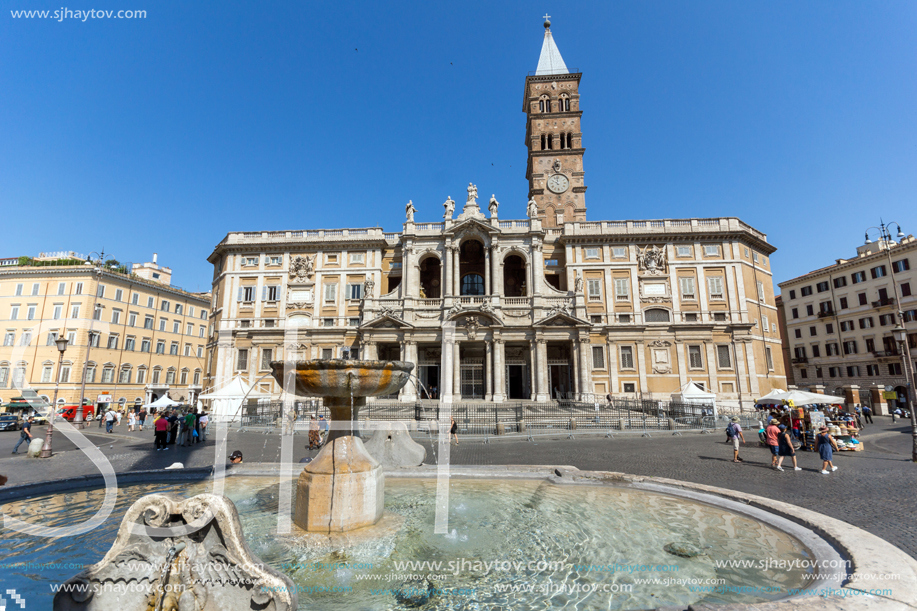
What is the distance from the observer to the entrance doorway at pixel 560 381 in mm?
31161

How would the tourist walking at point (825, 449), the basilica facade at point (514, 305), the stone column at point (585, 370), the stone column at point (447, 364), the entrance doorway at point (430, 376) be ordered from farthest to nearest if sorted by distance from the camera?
the entrance doorway at point (430, 376) < the basilica facade at point (514, 305) < the stone column at point (585, 370) < the stone column at point (447, 364) < the tourist walking at point (825, 449)

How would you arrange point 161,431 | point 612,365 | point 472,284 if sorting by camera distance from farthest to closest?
point 472,284, point 612,365, point 161,431

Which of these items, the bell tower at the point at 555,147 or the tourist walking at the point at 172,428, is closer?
the tourist walking at the point at 172,428

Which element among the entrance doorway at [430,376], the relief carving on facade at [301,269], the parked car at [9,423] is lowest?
the parked car at [9,423]

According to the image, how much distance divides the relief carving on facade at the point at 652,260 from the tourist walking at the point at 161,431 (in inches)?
1244

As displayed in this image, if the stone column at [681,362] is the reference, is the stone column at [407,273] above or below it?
above

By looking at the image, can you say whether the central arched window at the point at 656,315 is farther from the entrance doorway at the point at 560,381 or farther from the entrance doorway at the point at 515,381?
the entrance doorway at the point at 515,381

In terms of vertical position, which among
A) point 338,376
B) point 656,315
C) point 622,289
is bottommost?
point 338,376

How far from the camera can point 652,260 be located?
33.2 m

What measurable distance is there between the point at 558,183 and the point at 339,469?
39.3 meters

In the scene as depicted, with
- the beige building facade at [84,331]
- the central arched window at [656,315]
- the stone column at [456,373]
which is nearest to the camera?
the stone column at [456,373]

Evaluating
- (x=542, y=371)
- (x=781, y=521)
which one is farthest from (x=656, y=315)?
(x=781, y=521)

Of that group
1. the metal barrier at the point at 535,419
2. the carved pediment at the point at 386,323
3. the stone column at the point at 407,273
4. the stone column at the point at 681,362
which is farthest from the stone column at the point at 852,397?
the stone column at the point at 407,273

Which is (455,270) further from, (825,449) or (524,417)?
(825,449)
